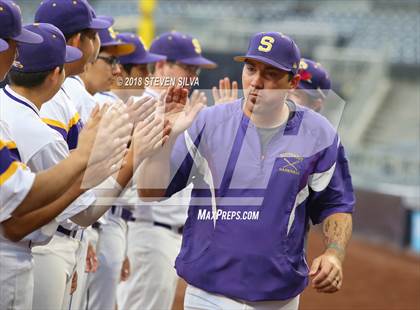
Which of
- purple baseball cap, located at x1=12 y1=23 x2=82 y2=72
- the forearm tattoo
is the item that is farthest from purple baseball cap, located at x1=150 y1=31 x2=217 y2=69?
purple baseball cap, located at x1=12 y1=23 x2=82 y2=72

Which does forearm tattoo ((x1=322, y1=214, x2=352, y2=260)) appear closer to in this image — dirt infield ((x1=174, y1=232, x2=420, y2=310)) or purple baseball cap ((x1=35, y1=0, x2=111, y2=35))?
purple baseball cap ((x1=35, y1=0, x2=111, y2=35))

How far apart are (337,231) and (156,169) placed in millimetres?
991

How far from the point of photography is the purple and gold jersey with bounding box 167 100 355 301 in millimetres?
4434

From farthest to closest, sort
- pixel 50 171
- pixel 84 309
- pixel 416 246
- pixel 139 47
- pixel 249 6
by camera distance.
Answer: pixel 249 6, pixel 416 246, pixel 139 47, pixel 84 309, pixel 50 171

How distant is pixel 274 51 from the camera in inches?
182

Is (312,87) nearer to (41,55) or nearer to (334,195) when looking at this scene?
(334,195)

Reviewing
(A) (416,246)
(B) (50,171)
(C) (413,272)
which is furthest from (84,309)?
(A) (416,246)

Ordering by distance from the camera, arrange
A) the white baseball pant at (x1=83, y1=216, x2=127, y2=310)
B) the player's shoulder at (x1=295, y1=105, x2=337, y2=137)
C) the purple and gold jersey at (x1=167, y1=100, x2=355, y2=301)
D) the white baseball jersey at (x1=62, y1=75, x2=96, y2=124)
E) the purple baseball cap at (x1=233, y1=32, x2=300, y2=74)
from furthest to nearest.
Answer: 1. the white baseball pant at (x1=83, y1=216, x2=127, y2=310)
2. the white baseball jersey at (x1=62, y1=75, x2=96, y2=124)
3. the player's shoulder at (x1=295, y1=105, x2=337, y2=137)
4. the purple baseball cap at (x1=233, y1=32, x2=300, y2=74)
5. the purple and gold jersey at (x1=167, y1=100, x2=355, y2=301)

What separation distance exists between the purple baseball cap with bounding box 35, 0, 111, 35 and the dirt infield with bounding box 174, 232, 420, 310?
5.13 m

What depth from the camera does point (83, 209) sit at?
4.35 meters

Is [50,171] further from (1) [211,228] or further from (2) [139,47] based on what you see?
(2) [139,47]

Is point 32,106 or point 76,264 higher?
point 32,106

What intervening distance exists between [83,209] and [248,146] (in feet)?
2.92

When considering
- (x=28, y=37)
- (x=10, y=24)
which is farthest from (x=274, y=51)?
(x=10, y=24)
